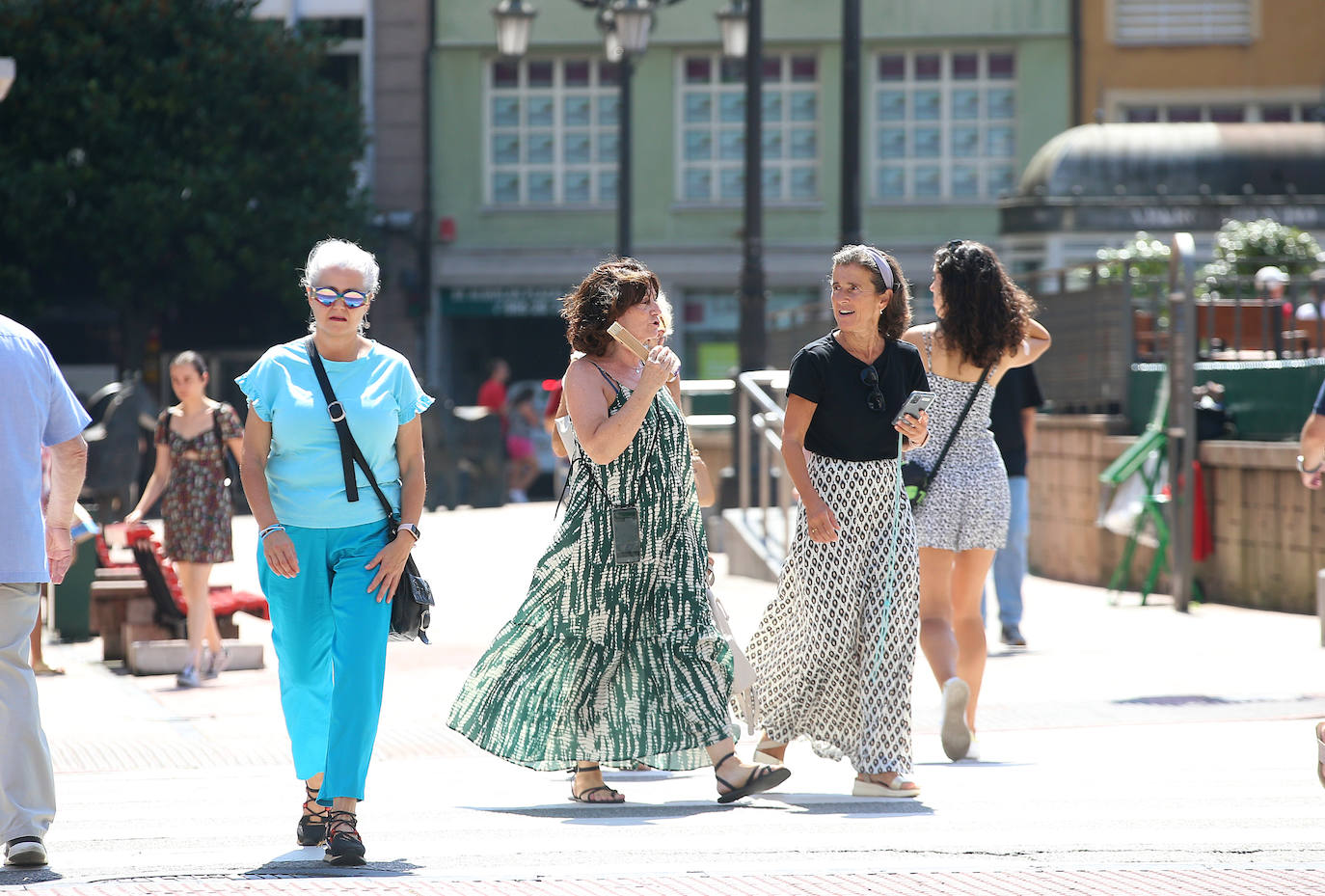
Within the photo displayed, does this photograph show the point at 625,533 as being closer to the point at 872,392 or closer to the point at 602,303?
the point at 602,303

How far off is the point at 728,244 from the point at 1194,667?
1912 centimetres

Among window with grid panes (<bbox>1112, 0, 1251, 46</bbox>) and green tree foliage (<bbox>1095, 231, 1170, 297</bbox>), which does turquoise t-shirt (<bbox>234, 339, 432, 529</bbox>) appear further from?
window with grid panes (<bbox>1112, 0, 1251, 46</bbox>)

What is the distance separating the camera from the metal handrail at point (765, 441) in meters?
11.6

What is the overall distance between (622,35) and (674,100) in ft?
33.3

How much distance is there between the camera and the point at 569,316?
575 cm

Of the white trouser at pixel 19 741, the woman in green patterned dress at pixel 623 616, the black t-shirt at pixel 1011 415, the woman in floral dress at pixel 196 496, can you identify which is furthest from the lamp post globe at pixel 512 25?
the white trouser at pixel 19 741

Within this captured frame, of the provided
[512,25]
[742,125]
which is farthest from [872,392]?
[742,125]

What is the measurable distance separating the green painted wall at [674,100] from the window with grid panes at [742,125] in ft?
0.61

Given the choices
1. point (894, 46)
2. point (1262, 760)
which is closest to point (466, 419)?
point (894, 46)

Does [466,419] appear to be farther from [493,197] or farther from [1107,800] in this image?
[1107,800]

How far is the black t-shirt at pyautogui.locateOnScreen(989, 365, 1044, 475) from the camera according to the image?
9.38 m

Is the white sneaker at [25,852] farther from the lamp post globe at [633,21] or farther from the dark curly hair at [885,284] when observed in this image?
the lamp post globe at [633,21]

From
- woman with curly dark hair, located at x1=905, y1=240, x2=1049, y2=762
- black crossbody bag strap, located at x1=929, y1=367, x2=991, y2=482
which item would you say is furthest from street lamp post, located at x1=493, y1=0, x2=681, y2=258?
black crossbody bag strap, located at x1=929, y1=367, x2=991, y2=482

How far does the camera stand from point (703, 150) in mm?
27625
